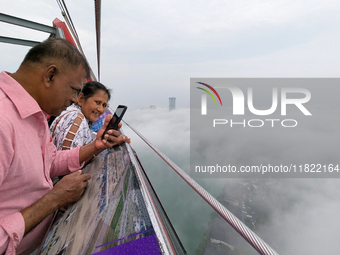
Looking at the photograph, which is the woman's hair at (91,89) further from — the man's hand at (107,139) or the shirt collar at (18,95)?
the shirt collar at (18,95)

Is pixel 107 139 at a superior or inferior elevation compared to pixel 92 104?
inferior

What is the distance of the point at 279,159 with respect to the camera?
4176 inches

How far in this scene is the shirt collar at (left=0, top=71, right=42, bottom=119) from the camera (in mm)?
555

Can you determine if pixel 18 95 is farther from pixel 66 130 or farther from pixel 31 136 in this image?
pixel 66 130

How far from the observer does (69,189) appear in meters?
0.83

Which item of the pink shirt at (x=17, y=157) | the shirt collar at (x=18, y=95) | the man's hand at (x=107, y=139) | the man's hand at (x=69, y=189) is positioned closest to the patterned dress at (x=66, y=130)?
the man's hand at (x=107, y=139)

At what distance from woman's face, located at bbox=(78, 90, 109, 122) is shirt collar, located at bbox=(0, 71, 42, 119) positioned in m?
1.14

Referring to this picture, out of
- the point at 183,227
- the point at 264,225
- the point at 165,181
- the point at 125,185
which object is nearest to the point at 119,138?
the point at 125,185

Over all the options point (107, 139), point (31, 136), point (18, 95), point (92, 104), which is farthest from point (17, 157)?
point (92, 104)

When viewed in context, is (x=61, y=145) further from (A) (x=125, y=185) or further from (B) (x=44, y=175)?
(A) (x=125, y=185)

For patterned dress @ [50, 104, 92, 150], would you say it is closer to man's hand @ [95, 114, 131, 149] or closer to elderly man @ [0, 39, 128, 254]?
man's hand @ [95, 114, 131, 149]

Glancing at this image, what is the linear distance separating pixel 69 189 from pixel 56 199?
7 centimetres

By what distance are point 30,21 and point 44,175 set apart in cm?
388

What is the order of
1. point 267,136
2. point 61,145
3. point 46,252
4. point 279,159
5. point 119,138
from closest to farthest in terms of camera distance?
point 46,252
point 61,145
point 119,138
point 279,159
point 267,136
